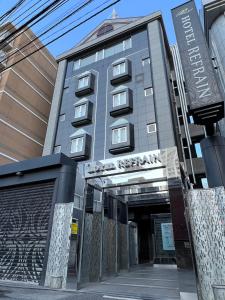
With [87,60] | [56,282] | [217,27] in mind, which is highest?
[217,27]

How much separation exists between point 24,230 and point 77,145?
9.28m

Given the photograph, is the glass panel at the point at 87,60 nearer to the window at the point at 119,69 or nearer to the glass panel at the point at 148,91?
the window at the point at 119,69

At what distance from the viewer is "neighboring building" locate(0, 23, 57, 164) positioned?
1809cm

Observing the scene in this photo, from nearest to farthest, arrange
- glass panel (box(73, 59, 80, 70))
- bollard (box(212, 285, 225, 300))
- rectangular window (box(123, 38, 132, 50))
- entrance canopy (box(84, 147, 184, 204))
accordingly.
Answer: bollard (box(212, 285, 225, 300))
entrance canopy (box(84, 147, 184, 204))
rectangular window (box(123, 38, 132, 50))
glass panel (box(73, 59, 80, 70))

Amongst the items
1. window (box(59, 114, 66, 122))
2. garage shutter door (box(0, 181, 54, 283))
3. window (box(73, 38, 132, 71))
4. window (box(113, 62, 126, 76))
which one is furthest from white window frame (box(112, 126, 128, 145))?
window (box(73, 38, 132, 71))

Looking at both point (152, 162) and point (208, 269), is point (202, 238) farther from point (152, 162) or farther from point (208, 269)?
point (152, 162)

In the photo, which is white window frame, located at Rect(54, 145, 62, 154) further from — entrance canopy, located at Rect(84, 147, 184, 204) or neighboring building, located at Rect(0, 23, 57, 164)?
entrance canopy, located at Rect(84, 147, 184, 204)

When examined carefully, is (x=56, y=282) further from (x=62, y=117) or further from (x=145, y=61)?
(x=145, y=61)

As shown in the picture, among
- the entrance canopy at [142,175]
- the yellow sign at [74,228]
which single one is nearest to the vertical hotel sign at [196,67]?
the entrance canopy at [142,175]

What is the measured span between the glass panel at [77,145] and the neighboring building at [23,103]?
197 inches

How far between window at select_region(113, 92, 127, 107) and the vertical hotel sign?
10117 millimetres

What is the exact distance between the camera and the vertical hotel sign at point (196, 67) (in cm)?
492

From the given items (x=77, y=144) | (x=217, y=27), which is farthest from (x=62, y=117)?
(x=217, y=27)

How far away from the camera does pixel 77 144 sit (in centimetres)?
1700
